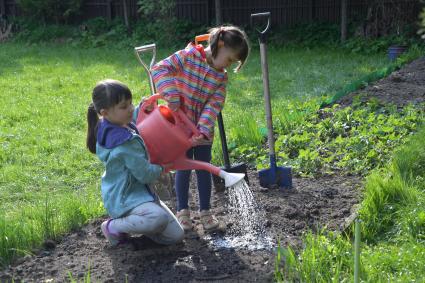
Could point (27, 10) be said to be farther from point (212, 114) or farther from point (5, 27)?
point (212, 114)

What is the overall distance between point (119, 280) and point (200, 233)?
811mm

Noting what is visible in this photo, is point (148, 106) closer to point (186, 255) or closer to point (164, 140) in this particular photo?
point (164, 140)

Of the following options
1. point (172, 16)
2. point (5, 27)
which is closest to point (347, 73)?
point (172, 16)

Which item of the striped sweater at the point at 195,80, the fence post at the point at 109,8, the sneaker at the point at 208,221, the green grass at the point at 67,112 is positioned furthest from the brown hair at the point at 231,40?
the fence post at the point at 109,8

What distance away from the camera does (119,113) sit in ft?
11.3

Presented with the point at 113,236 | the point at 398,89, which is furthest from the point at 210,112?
the point at 398,89

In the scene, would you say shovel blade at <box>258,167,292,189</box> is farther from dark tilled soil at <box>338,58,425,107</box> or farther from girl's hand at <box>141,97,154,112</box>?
dark tilled soil at <box>338,58,425,107</box>

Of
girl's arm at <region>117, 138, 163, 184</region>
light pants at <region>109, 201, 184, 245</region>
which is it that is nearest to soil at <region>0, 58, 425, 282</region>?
light pants at <region>109, 201, 184, 245</region>

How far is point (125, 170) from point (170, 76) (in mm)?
679

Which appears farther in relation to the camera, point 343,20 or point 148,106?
point 343,20

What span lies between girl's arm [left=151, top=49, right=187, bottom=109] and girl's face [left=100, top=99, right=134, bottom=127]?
365mm

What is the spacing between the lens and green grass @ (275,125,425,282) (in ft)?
10.1

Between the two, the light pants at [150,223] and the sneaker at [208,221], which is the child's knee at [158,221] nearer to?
the light pants at [150,223]

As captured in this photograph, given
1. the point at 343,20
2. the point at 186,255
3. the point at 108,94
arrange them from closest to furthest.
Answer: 1. the point at 108,94
2. the point at 186,255
3. the point at 343,20
